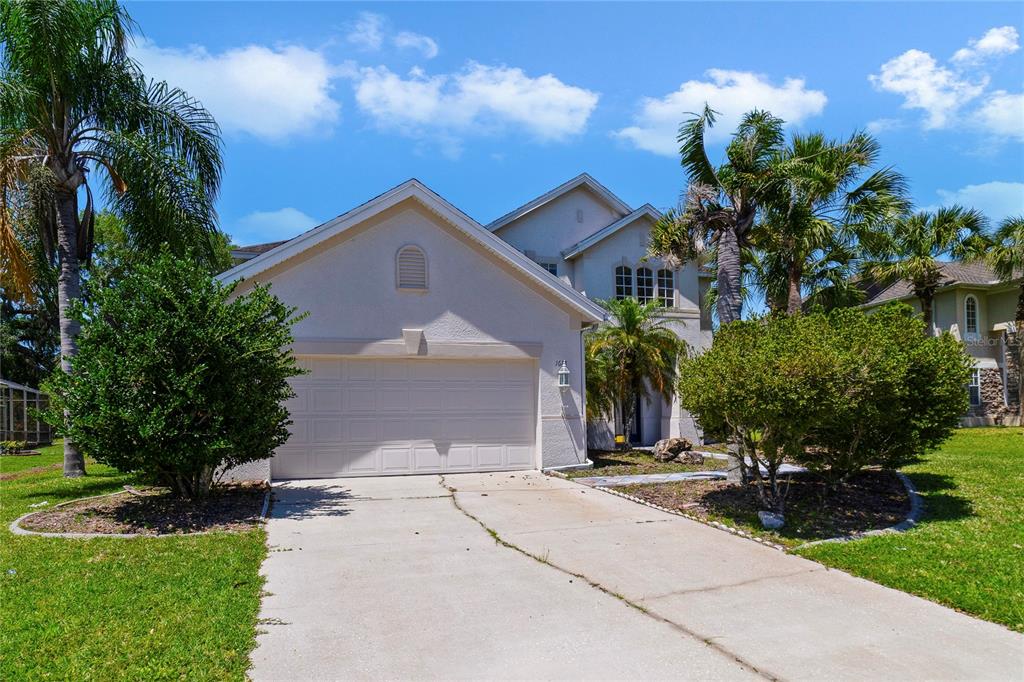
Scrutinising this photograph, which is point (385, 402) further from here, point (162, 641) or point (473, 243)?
point (162, 641)

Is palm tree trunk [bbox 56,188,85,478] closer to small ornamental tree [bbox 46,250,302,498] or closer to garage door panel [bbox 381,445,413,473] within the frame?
small ornamental tree [bbox 46,250,302,498]

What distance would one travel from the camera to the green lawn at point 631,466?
13508 millimetres

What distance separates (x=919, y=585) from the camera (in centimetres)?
630

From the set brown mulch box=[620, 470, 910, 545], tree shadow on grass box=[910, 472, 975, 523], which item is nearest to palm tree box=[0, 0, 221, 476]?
brown mulch box=[620, 470, 910, 545]

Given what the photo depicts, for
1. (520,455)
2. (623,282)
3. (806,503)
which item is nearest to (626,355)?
(623,282)

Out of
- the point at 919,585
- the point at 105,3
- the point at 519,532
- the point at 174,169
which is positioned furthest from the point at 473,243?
the point at 919,585

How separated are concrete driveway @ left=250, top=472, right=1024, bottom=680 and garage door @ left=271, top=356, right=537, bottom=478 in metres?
3.39

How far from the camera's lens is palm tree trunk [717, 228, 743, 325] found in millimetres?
11570

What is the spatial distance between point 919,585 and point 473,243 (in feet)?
30.3

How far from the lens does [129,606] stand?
18.1ft

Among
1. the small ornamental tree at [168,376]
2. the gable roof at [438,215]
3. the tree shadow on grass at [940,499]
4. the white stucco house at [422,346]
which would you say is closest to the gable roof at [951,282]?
the tree shadow on grass at [940,499]

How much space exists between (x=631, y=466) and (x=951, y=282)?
64.7 feet

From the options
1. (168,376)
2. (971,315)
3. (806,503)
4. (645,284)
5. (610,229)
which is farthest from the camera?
(971,315)

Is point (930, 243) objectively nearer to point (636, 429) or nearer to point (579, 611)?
point (636, 429)
